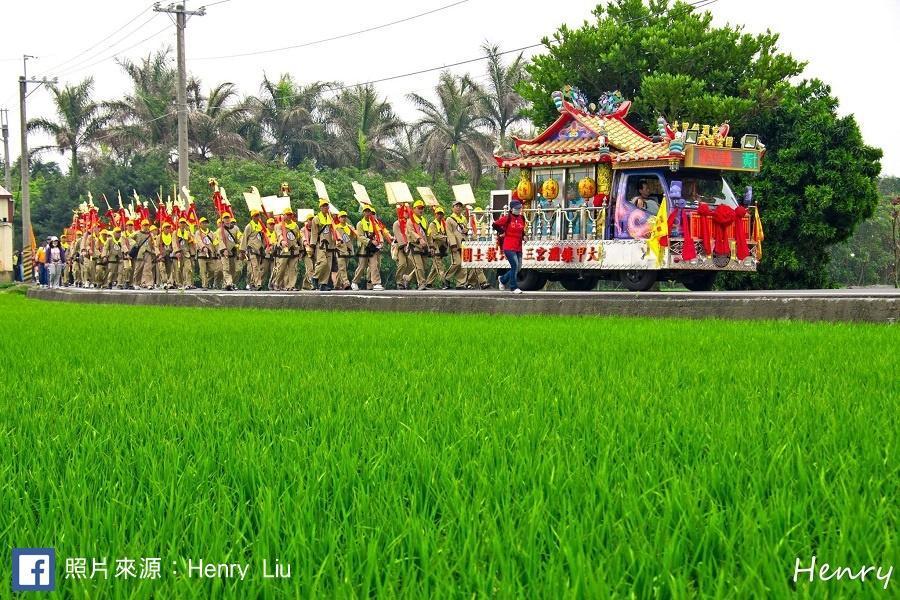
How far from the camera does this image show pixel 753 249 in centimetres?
1984

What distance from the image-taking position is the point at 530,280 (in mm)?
22297

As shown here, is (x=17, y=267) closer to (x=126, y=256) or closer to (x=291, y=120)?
(x=291, y=120)

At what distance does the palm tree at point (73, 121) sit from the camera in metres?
52.7

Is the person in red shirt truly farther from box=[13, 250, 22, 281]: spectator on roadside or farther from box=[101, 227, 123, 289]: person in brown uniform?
box=[13, 250, 22, 281]: spectator on roadside

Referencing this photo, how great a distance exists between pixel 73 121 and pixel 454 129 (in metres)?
21.1

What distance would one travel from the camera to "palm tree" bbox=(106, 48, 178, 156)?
50.2 meters

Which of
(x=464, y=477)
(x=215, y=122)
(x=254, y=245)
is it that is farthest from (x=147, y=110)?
(x=464, y=477)

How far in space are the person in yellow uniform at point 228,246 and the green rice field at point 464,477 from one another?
2239cm

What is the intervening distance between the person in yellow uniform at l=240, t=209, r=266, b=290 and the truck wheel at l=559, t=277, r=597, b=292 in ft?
26.4

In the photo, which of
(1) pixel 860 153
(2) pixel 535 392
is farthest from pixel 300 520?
(1) pixel 860 153

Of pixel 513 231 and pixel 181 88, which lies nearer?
pixel 513 231

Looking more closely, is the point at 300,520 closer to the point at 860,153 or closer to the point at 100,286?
the point at 860,153

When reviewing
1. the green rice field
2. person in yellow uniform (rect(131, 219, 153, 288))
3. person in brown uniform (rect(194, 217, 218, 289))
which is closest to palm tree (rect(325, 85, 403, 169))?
person in yellow uniform (rect(131, 219, 153, 288))

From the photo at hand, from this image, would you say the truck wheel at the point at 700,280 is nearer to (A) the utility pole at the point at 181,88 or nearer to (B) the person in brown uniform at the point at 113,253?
(A) the utility pole at the point at 181,88
